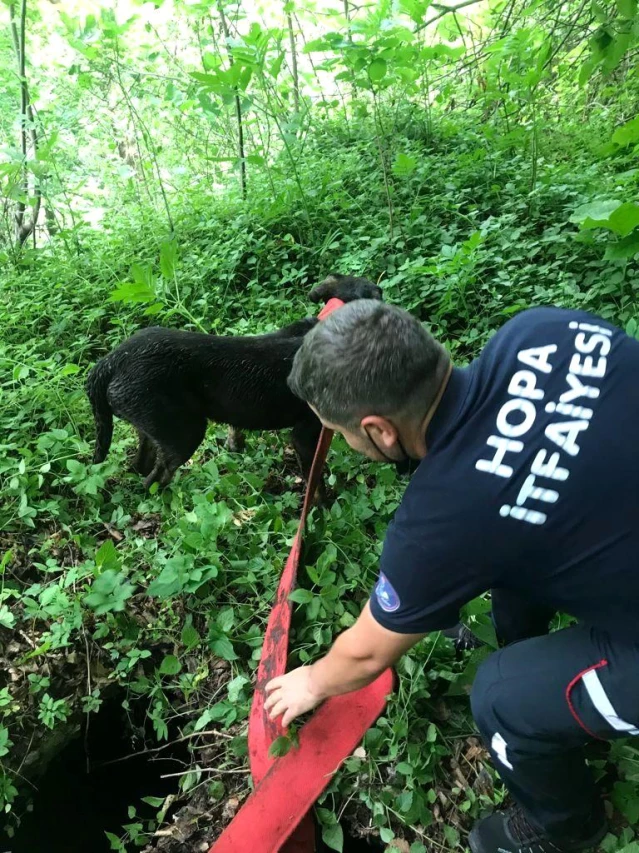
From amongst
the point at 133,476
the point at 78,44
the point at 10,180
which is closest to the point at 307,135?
the point at 78,44

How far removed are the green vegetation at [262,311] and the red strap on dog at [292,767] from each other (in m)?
0.09

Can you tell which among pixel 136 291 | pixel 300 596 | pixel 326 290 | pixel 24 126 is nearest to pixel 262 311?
pixel 326 290

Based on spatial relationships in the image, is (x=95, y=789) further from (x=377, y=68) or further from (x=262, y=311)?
(x=377, y=68)

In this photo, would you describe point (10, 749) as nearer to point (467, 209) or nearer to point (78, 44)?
point (467, 209)

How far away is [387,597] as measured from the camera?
1.40 m

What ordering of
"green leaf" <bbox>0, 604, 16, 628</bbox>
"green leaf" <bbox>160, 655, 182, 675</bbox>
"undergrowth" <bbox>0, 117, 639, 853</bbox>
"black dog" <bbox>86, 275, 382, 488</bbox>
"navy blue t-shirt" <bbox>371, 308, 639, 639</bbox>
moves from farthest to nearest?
"black dog" <bbox>86, 275, 382, 488</bbox>, "green leaf" <bbox>0, 604, 16, 628</bbox>, "green leaf" <bbox>160, 655, 182, 675</bbox>, "undergrowth" <bbox>0, 117, 639, 853</bbox>, "navy blue t-shirt" <bbox>371, 308, 639, 639</bbox>

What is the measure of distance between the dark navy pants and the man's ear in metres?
0.75

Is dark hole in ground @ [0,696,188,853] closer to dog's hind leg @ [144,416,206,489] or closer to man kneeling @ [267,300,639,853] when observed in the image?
dog's hind leg @ [144,416,206,489]

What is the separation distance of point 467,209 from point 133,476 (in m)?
3.58

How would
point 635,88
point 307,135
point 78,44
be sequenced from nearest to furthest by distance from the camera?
1. point 78,44
2. point 635,88
3. point 307,135

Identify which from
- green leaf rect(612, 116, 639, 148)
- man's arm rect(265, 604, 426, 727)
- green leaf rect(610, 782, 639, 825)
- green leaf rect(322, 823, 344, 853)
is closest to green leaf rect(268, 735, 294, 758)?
man's arm rect(265, 604, 426, 727)

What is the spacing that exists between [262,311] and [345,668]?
137 inches

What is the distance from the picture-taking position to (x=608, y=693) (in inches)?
55.1

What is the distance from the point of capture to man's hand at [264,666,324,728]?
5.95 feet
